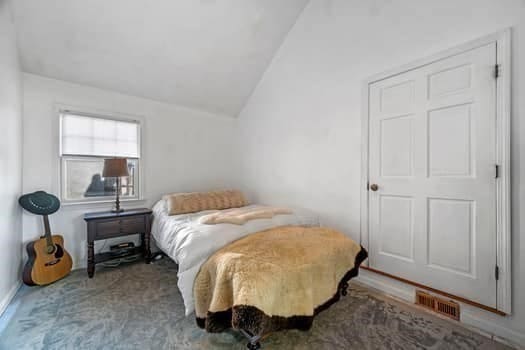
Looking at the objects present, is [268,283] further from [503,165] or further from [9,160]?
[9,160]

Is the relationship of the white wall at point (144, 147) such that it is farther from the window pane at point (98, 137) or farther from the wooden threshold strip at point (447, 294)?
the wooden threshold strip at point (447, 294)

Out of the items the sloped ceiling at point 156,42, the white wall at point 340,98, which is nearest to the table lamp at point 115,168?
the sloped ceiling at point 156,42

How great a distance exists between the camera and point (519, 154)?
1.54 metres

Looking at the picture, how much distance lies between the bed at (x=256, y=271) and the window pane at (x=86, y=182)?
1389 mm

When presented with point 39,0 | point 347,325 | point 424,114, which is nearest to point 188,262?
point 347,325

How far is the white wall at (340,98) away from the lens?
158 centimetres

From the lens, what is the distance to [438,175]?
1903 mm

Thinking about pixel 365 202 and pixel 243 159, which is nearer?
pixel 365 202

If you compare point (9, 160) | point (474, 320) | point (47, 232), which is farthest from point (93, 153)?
point (474, 320)

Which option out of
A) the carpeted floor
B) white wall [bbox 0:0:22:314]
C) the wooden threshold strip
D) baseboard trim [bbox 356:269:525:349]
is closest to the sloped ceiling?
white wall [bbox 0:0:22:314]

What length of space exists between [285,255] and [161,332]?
1.08 meters

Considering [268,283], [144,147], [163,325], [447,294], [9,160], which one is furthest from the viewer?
[144,147]

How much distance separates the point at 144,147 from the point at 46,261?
5.51 ft

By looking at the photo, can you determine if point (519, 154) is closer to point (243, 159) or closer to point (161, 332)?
point (161, 332)
